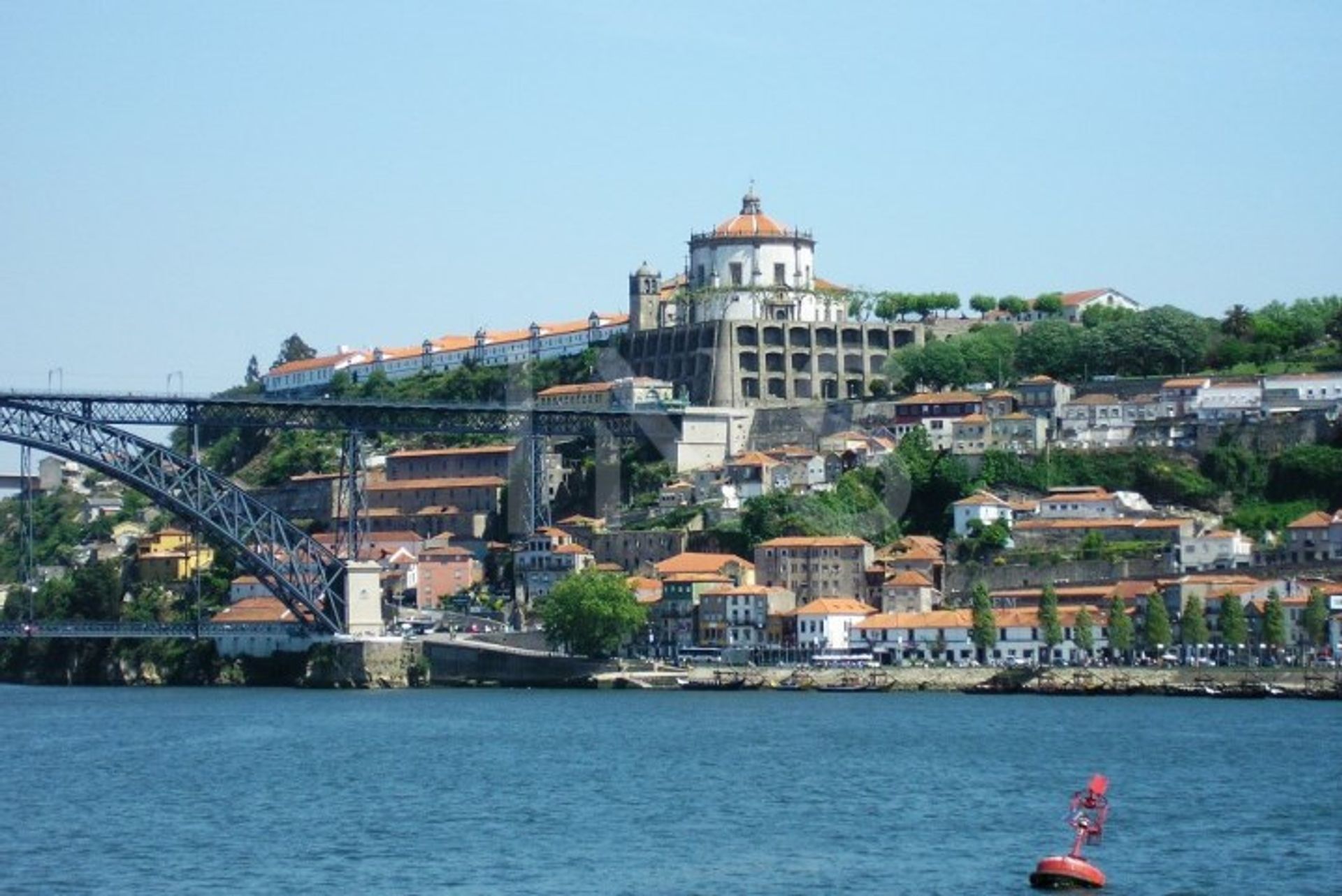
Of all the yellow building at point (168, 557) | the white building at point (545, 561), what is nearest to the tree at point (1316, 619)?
the white building at point (545, 561)

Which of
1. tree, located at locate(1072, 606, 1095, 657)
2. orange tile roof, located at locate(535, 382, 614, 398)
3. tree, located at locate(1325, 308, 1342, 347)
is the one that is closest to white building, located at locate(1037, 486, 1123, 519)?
tree, located at locate(1072, 606, 1095, 657)

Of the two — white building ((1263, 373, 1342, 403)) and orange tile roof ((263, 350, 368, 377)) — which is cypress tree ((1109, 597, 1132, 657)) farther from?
orange tile roof ((263, 350, 368, 377))

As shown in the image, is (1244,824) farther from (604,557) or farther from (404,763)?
(604,557)

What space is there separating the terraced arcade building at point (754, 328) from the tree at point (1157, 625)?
27.9 metres

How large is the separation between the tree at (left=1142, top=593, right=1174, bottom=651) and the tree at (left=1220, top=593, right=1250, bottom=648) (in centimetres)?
142

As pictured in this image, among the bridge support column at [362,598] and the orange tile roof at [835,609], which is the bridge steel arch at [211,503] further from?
the orange tile roof at [835,609]

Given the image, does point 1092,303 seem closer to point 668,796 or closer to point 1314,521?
point 1314,521

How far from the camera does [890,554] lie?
261ft

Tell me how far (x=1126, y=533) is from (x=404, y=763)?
108 feet

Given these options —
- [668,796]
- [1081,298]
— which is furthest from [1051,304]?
[668,796]

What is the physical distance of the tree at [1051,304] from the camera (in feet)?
339

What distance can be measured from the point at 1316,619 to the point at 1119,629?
4783 mm

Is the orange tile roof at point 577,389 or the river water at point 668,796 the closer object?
the river water at point 668,796

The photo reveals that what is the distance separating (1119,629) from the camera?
6881cm
